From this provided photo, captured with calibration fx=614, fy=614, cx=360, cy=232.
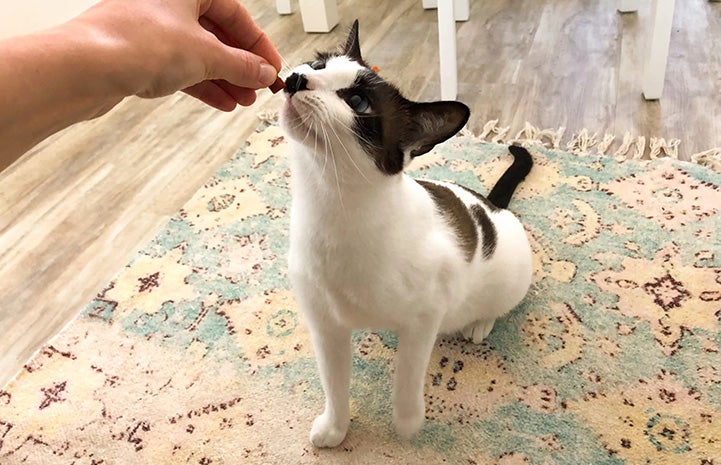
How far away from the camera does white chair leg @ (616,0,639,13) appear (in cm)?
251

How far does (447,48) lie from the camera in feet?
6.37

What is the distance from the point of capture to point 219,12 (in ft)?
2.84

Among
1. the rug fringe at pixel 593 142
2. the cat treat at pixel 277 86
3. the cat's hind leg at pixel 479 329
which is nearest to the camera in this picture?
the cat treat at pixel 277 86

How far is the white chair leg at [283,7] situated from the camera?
279cm

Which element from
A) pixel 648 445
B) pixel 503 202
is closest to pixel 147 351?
pixel 503 202

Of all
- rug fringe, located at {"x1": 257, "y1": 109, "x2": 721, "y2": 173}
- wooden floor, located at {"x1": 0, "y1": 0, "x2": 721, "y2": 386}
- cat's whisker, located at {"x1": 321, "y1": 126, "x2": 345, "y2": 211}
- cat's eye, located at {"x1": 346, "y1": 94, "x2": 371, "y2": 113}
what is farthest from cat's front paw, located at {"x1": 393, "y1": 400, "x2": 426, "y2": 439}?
rug fringe, located at {"x1": 257, "y1": 109, "x2": 721, "y2": 173}

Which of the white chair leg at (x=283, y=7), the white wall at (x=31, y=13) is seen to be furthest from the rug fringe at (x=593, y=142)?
the white wall at (x=31, y=13)

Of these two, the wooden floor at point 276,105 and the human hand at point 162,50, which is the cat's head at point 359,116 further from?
the wooden floor at point 276,105

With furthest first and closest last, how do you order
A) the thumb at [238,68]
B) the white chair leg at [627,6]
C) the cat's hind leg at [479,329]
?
the white chair leg at [627,6] < the cat's hind leg at [479,329] < the thumb at [238,68]

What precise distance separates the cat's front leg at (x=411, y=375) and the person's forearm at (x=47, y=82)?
56cm

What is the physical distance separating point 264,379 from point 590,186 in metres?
0.98

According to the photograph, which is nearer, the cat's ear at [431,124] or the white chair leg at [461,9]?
the cat's ear at [431,124]

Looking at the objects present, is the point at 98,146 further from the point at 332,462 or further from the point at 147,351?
the point at 332,462

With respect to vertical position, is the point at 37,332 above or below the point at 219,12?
below
